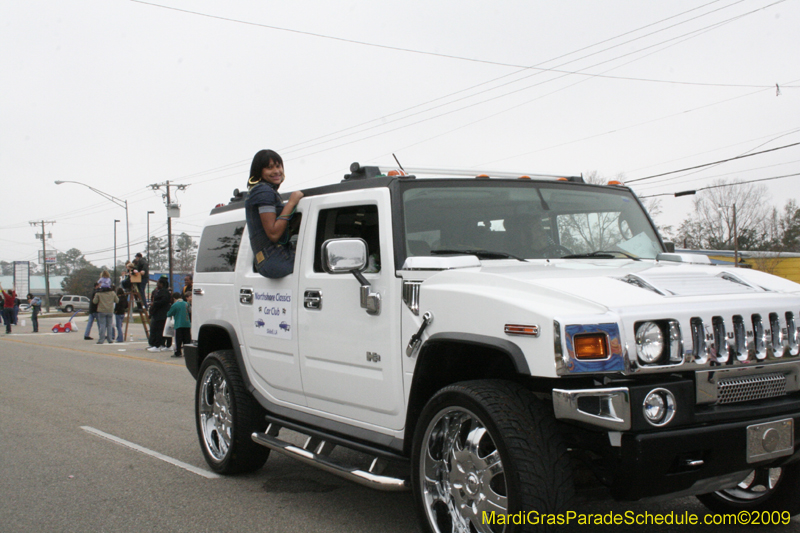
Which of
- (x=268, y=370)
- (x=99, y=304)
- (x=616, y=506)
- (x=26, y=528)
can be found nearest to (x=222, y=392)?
(x=268, y=370)

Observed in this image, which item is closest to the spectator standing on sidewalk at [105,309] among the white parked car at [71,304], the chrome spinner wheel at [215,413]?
the chrome spinner wheel at [215,413]

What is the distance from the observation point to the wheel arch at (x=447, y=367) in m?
3.55

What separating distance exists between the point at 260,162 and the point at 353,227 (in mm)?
1169

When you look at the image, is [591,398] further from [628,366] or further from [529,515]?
[529,515]

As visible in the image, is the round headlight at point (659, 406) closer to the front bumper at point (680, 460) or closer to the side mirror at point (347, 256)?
the front bumper at point (680, 460)

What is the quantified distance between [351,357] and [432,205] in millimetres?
1014

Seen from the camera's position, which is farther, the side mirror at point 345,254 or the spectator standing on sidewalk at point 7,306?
the spectator standing on sidewalk at point 7,306

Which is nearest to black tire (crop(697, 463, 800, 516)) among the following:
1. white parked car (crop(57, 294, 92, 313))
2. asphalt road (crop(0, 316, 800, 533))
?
asphalt road (crop(0, 316, 800, 533))

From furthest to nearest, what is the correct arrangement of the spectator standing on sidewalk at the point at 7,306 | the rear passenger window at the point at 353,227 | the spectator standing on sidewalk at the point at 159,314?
the spectator standing on sidewalk at the point at 7,306 → the spectator standing on sidewalk at the point at 159,314 → the rear passenger window at the point at 353,227

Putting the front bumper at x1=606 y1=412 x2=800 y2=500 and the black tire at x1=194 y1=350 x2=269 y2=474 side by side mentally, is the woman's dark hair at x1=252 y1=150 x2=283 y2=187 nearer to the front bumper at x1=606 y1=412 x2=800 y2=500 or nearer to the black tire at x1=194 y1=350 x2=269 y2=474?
the black tire at x1=194 y1=350 x2=269 y2=474

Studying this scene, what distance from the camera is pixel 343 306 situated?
4.29 meters

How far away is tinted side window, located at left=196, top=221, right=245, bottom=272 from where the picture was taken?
5699mm

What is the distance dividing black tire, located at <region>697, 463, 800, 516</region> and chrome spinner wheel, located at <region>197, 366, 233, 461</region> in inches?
133

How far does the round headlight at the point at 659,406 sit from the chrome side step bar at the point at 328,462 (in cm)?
134
